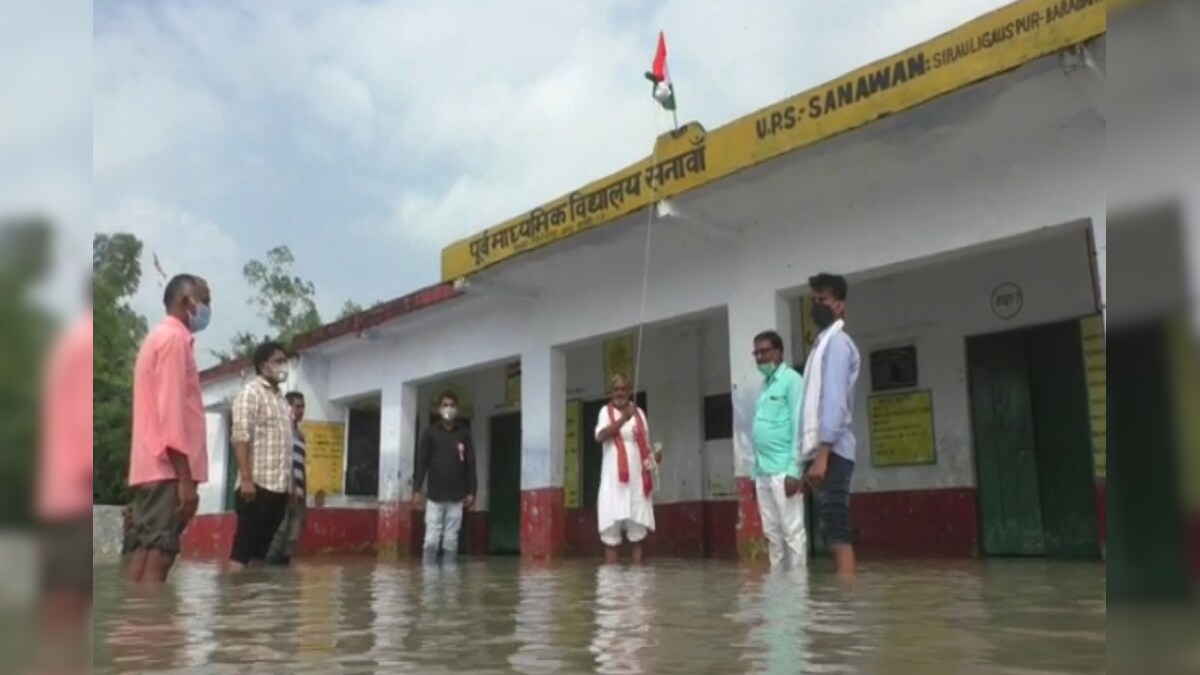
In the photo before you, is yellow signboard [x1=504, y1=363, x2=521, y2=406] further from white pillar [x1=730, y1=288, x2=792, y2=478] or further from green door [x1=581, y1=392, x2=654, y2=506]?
white pillar [x1=730, y1=288, x2=792, y2=478]

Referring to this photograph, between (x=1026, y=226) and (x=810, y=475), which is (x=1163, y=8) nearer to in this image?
(x=810, y=475)

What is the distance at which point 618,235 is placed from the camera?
883cm

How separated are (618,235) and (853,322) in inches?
99.8

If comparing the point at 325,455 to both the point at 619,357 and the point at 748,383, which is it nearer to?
the point at 619,357

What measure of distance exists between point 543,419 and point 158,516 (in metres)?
6.25

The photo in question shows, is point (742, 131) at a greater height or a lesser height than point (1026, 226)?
greater

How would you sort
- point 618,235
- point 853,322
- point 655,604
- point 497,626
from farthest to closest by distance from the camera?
point 853,322
point 618,235
point 655,604
point 497,626

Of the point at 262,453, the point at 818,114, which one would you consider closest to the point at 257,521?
the point at 262,453

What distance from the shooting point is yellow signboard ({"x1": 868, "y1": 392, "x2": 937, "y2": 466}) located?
902 centimetres

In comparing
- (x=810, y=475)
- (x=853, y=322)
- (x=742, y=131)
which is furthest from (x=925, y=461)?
(x=810, y=475)

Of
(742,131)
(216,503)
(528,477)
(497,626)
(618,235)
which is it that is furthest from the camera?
(216,503)

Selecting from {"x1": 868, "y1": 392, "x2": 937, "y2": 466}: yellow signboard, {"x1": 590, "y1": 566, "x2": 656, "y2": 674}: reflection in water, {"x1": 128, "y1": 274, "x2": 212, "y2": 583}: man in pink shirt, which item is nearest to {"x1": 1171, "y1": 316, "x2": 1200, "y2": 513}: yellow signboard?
{"x1": 590, "y1": 566, "x2": 656, "y2": 674}: reflection in water

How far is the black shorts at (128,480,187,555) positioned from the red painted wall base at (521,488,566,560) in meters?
5.80

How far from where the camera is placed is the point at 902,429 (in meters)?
9.21
